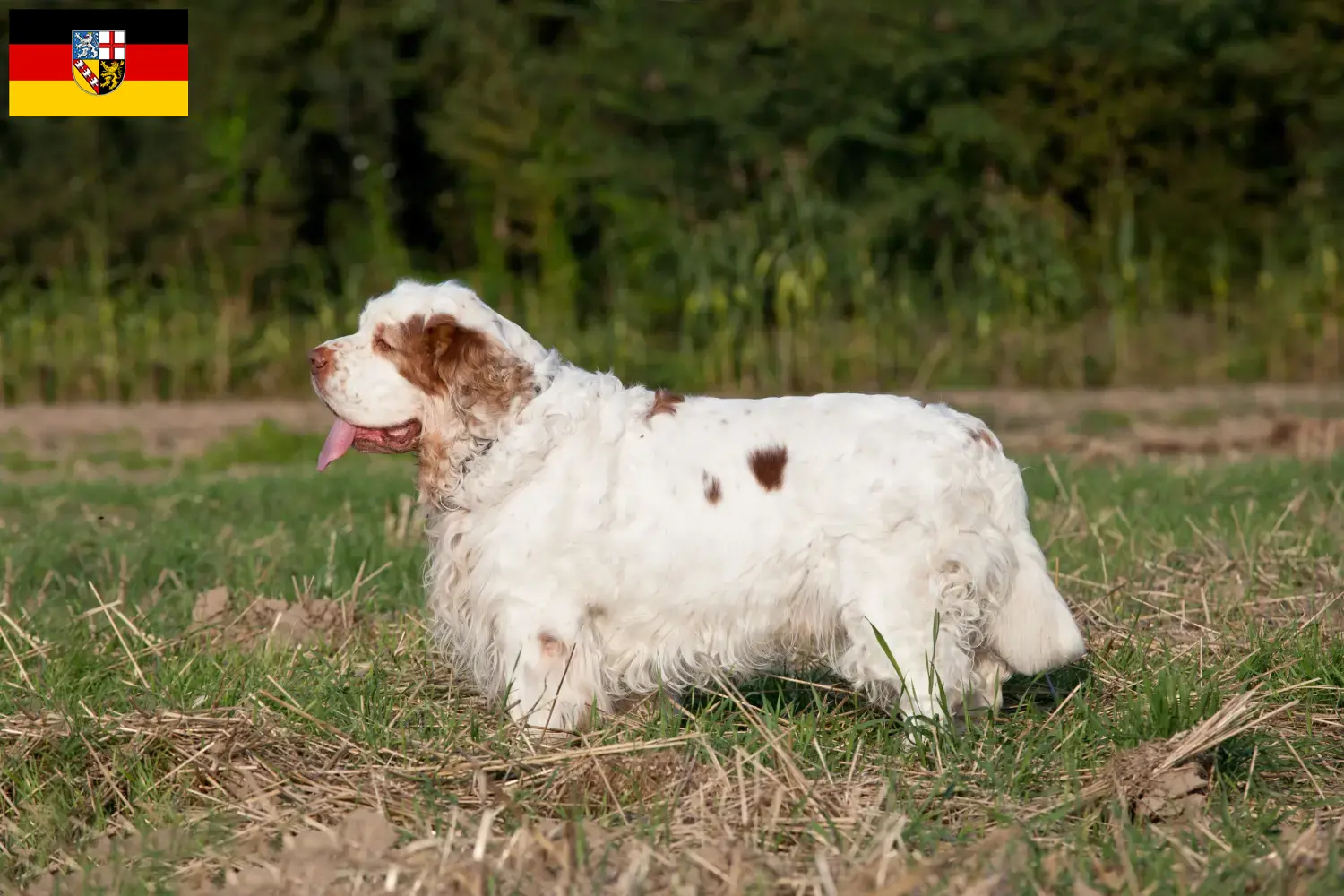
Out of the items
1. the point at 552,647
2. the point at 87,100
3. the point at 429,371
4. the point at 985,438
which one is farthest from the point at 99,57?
the point at 985,438

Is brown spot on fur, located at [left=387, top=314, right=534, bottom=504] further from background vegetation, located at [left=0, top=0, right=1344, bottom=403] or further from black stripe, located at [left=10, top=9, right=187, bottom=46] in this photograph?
black stripe, located at [left=10, top=9, right=187, bottom=46]

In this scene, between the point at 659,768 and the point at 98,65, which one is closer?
the point at 659,768

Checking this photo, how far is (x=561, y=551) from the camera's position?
412 cm

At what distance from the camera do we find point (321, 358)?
423 cm

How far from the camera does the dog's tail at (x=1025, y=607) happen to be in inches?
160

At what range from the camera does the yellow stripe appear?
559 inches

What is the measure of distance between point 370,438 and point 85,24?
35.8 ft

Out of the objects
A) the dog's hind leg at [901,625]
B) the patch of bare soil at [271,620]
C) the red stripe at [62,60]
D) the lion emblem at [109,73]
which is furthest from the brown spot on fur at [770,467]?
the red stripe at [62,60]

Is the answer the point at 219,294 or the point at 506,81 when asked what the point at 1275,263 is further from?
the point at 219,294

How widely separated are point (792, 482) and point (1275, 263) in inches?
452

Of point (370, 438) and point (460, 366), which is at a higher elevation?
point (460, 366)

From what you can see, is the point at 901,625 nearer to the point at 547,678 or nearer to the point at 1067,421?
the point at 547,678

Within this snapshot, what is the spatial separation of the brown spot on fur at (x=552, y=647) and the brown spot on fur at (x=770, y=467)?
2.13 feet

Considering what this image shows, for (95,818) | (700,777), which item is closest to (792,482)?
(700,777)
